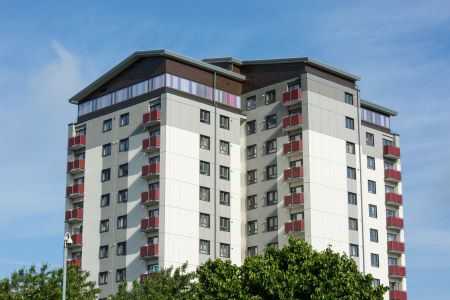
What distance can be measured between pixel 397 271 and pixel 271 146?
20496 millimetres

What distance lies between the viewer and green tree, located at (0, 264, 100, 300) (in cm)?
7431

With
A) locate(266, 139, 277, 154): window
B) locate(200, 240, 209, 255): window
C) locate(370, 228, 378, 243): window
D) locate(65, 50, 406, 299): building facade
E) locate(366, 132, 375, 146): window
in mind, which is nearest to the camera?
locate(200, 240, 209, 255): window

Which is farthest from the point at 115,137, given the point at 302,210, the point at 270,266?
the point at 270,266

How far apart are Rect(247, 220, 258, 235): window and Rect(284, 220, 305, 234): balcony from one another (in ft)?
15.3

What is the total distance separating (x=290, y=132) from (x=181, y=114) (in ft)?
40.8

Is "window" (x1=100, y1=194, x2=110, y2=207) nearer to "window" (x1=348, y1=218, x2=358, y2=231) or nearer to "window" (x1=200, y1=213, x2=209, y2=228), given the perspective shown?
"window" (x1=200, y1=213, x2=209, y2=228)

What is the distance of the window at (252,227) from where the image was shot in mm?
101581

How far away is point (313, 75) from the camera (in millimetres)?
101312

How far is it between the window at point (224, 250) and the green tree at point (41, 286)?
75.2 ft

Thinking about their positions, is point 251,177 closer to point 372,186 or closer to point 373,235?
point 372,186

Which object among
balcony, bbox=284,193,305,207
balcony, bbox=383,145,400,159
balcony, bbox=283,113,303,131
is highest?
balcony, bbox=283,113,303,131

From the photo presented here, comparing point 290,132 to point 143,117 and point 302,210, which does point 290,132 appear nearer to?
point 302,210

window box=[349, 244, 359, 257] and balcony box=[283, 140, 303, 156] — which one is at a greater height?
balcony box=[283, 140, 303, 156]

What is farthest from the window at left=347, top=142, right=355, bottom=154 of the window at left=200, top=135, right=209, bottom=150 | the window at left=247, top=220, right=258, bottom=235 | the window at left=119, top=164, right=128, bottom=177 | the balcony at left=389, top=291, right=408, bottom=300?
the window at left=119, top=164, right=128, bottom=177
